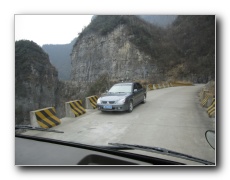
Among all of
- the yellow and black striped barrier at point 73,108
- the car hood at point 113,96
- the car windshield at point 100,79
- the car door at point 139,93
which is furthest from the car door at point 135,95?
the yellow and black striped barrier at point 73,108

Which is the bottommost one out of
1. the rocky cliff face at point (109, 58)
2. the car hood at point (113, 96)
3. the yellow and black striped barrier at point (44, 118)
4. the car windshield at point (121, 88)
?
the yellow and black striped barrier at point (44, 118)

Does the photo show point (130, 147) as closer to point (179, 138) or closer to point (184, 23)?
point (179, 138)

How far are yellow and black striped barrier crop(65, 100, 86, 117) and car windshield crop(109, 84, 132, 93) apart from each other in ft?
6.21

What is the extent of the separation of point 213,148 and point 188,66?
3.15 m

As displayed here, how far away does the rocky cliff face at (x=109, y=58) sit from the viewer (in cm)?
524

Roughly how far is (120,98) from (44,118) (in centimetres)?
314

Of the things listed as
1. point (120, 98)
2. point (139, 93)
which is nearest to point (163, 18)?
point (120, 98)

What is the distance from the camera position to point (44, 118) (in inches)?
173

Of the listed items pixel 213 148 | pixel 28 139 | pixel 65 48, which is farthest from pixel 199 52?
pixel 28 139

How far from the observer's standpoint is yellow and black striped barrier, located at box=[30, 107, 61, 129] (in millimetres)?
4048

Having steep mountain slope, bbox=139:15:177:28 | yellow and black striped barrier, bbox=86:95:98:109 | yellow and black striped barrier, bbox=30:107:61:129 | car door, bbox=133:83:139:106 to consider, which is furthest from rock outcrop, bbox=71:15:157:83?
steep mountain slope, bbox=139:15:177:28

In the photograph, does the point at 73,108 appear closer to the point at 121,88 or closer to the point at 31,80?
the point at 121,88

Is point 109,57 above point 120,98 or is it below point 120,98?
above

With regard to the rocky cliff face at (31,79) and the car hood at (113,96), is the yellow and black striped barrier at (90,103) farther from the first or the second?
the rocky cliff face at (31,79)
